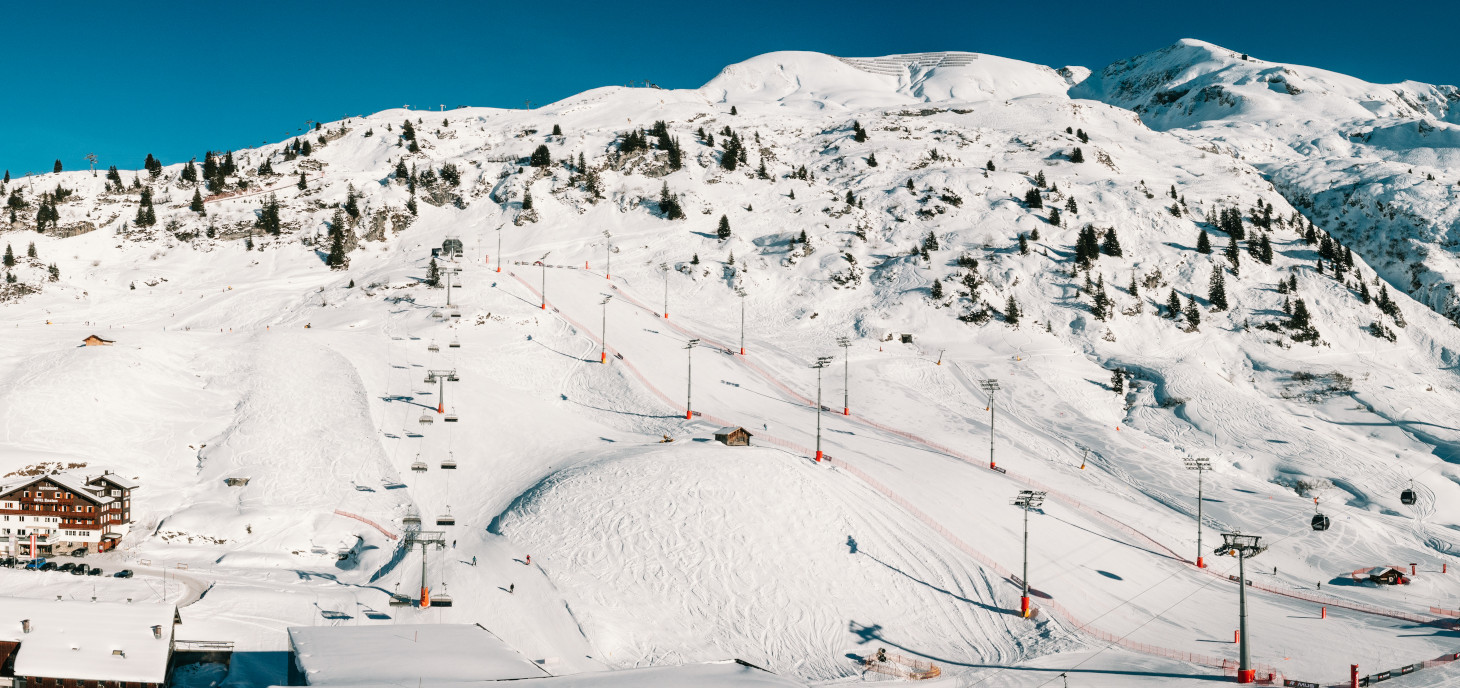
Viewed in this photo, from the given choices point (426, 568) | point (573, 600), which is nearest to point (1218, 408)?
point (573, 600)

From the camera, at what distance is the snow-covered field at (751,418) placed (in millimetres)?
45969

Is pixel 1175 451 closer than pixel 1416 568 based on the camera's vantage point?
No

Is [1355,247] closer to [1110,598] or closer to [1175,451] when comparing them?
[1175,451]

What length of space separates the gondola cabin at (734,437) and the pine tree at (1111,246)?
6688cm

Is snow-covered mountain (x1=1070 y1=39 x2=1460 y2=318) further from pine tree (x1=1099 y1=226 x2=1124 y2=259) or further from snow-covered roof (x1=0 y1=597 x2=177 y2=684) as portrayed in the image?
snow-covered roof (x1=0 y1=597 x2=177 y2=684)

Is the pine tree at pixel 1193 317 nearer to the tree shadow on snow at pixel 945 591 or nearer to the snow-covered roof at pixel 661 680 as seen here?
the tree shadow on snow at pixel 945 591

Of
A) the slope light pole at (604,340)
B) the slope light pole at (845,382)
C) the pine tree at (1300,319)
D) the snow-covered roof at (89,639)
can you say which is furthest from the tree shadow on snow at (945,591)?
the pine tree at (1300,319)

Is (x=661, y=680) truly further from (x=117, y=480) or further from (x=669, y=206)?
(x=669, y=206)

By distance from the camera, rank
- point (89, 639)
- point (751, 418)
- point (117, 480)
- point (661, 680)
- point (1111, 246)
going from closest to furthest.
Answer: point (661, 680) → point (89, 639) → point (117, 480) → point (751, 418) → point (1111, 246)

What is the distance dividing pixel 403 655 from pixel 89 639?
1438 cm

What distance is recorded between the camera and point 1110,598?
161 feet

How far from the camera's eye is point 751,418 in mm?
72938

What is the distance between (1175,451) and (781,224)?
217ft

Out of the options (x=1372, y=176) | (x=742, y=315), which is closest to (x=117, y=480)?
(x=742, y=315)
